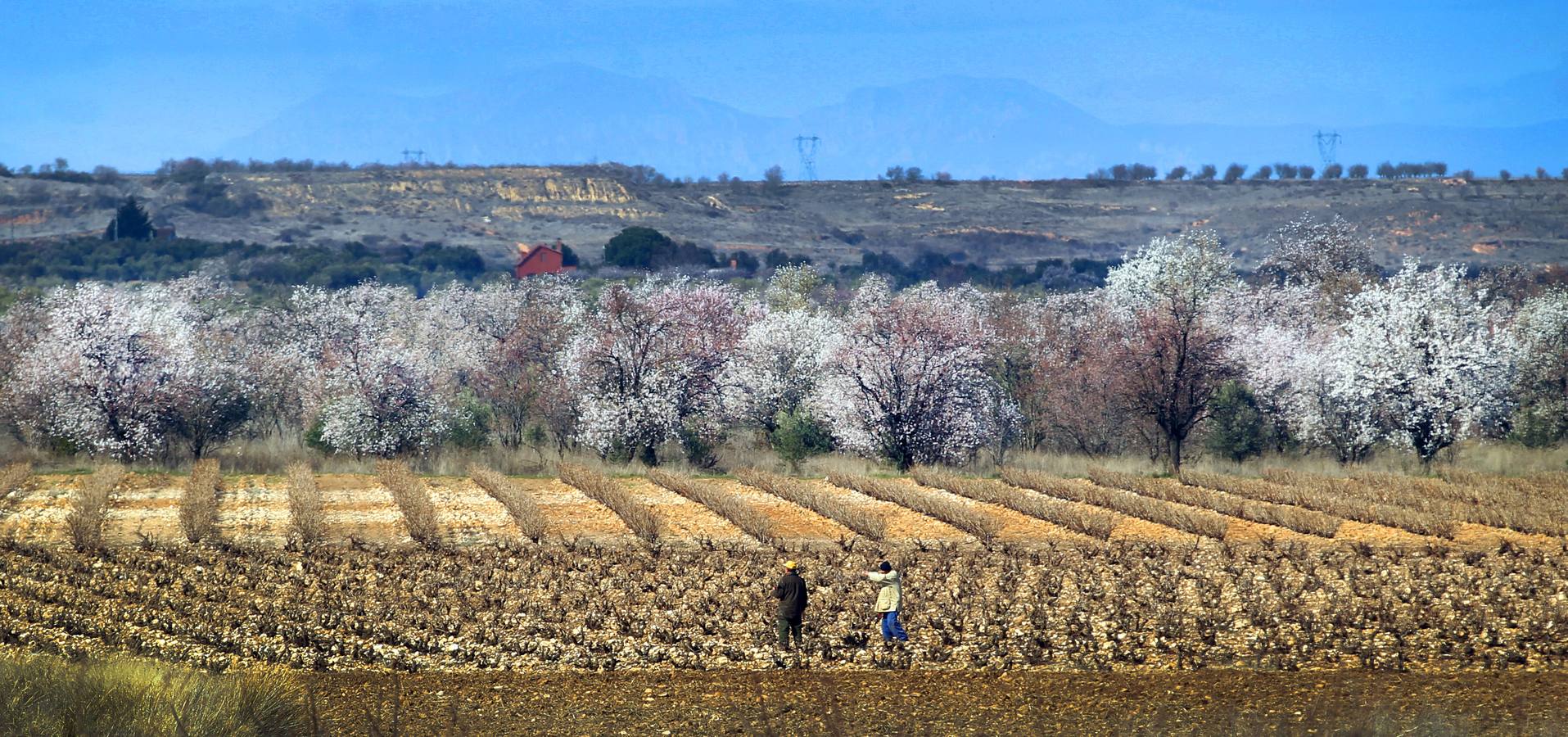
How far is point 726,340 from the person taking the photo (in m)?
46.8

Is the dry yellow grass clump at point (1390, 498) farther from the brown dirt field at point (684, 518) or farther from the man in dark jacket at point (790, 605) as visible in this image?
the man in dark jacket at point (790, 605)

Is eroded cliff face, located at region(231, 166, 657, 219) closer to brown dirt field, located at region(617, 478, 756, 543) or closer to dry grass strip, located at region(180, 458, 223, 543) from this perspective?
dry grass strip, located at region(180, 458, 223, 543)

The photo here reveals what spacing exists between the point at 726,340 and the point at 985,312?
16.8 metres

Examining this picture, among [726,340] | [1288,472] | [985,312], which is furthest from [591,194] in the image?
[1288,472]

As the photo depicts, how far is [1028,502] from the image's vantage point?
30.4 metres

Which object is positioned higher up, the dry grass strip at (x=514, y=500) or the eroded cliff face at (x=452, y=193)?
the eroded cliff face at (x=452, y=193)

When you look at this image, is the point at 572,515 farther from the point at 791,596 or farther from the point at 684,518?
the point at 791,596

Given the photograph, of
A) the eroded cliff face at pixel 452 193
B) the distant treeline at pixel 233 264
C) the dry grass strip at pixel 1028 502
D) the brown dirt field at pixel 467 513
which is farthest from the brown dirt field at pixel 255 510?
the eroded cliff face at pixel 452 193

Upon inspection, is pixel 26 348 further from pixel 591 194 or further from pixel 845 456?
pixel 591 194

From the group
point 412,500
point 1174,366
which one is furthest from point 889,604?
point 1174,366

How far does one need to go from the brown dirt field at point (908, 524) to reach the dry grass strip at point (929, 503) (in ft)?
0.49

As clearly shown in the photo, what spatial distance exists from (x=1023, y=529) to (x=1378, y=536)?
6848 millimetres

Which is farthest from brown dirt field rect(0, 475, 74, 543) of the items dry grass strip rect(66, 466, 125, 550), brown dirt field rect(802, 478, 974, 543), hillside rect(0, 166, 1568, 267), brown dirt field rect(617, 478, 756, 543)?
hillside rect(0, 166, 1568, 267)

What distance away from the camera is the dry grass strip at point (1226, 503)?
27141 mm
